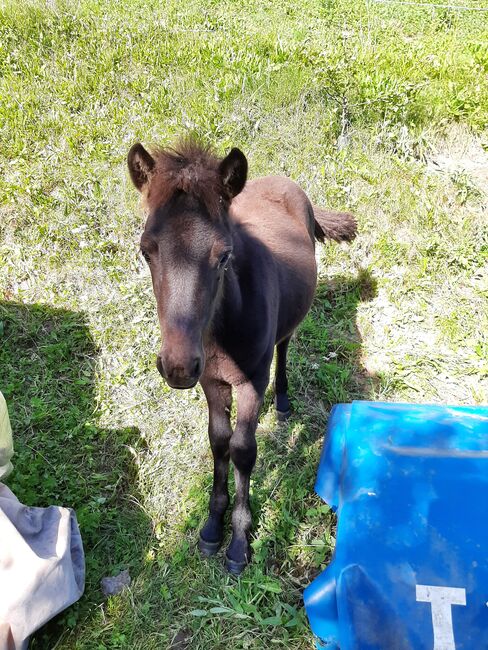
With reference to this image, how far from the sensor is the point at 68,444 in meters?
3.72

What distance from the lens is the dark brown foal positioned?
6.69ft

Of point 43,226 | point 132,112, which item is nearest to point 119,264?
point 43,226

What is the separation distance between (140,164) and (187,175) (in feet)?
1.03

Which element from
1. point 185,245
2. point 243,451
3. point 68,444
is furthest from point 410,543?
point 68,444

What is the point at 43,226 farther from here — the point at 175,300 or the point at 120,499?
the point at 175,300

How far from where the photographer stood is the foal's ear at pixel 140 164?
2265 mm

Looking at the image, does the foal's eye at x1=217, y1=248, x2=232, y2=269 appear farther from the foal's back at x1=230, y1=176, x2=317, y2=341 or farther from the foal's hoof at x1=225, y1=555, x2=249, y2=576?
the foal's hoof at x1=225, y1=555, x2=249, y2=576

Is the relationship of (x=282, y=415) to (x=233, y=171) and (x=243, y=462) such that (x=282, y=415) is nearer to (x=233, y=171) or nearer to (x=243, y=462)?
(x=243, y=462)

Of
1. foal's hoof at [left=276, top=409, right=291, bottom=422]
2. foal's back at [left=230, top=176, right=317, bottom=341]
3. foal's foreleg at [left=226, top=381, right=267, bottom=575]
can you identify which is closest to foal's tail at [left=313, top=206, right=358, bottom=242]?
foal's back at [left=230, top=176, right=317, bottom=341]

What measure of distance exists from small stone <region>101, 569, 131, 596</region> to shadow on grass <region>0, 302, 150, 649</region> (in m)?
0.04

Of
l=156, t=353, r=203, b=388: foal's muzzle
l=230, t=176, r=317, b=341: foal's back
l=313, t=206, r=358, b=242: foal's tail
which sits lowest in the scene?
l=313, t=206, r=358, b=242: foal's tail

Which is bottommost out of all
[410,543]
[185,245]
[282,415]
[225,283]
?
[282,415]

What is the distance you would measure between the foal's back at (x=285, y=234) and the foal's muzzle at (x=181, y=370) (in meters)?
1.22

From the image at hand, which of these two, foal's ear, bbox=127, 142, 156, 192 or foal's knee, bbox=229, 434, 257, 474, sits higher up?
foal's ear, bbox=127, 142, 156, 192
